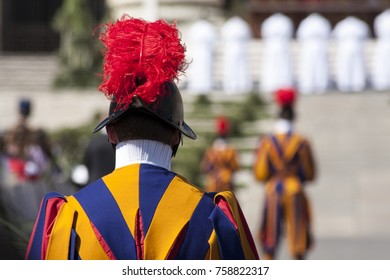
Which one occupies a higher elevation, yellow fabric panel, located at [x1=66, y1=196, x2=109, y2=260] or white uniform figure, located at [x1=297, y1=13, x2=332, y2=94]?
yellow fabric panel, located at [x1=66, y1=196, x2=109, y2=260]

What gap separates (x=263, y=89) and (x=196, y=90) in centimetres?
136

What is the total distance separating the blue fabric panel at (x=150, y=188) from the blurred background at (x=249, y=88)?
769cm

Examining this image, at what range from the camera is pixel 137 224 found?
4.18m

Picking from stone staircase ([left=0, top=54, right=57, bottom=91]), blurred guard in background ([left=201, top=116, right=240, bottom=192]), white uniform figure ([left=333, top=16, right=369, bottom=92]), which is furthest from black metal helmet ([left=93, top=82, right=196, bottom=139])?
stone staircase ([left=0, top=54, right=57, bottom=91])

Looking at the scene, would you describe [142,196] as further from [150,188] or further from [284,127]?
[284,127]

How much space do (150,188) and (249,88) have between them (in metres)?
23.8

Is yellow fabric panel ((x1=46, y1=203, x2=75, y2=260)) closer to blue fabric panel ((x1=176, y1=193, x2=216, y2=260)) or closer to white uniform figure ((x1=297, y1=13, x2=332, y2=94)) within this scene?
blue fabric panel ((x1=176, y1=193, x2=216, y2=260))

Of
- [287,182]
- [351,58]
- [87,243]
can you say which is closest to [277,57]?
[351,58]

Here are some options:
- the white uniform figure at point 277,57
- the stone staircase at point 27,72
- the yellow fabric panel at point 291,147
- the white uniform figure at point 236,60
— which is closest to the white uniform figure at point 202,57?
the white uniform figure at point 236,60

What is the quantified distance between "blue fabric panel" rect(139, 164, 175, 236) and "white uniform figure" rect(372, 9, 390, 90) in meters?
23.5

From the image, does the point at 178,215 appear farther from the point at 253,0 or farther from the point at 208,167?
the point at 253,0

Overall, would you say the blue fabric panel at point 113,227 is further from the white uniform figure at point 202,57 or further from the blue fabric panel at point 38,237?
the white uniform figure at point 202,57

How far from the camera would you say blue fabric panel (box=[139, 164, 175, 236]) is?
420 centimetres

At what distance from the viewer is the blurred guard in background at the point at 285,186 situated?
11984 millimetres
